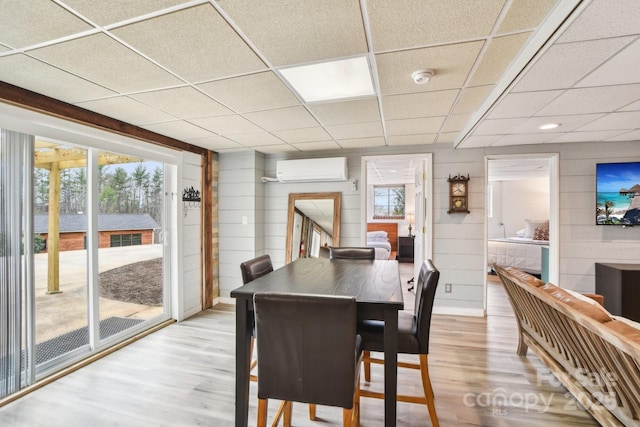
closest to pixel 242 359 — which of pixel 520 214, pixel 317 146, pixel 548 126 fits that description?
pixel 317 146

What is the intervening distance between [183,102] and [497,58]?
230cm

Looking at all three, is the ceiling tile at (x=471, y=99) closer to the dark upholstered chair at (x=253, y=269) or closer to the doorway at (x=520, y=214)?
the doorway at (x=520, y=214)

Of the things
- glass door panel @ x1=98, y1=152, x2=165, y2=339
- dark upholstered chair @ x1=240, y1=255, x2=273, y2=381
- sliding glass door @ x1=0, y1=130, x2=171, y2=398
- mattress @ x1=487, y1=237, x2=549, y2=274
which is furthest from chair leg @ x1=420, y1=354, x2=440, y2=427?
mattress @ x1=487, y1=237, x2=549, y2=274

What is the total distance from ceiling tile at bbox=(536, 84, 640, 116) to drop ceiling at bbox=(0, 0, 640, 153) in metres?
0.01

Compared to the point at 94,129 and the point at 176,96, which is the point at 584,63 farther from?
the point at 94,129

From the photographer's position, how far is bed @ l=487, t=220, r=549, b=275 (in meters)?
5.75

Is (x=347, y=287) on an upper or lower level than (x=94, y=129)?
lower

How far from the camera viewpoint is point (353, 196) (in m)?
4.17

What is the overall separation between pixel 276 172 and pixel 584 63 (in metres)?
3.50

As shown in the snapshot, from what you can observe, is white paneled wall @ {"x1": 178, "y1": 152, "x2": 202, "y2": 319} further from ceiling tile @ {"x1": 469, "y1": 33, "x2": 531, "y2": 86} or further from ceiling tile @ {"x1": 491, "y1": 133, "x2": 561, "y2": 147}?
ceiling tile @ {"x1": 491, "y1": 133, "x2": 561, "y2": 147}

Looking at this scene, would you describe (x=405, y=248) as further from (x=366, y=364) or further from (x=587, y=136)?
(x=366, y=364)

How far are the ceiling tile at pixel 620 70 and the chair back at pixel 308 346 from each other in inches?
74.9

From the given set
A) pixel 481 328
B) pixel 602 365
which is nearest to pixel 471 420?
pixel 602 365

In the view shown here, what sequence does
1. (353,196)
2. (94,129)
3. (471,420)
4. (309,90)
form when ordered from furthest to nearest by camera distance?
1. (353,196)
2. (94,129)
3. (309,90)
4. (471,420)
